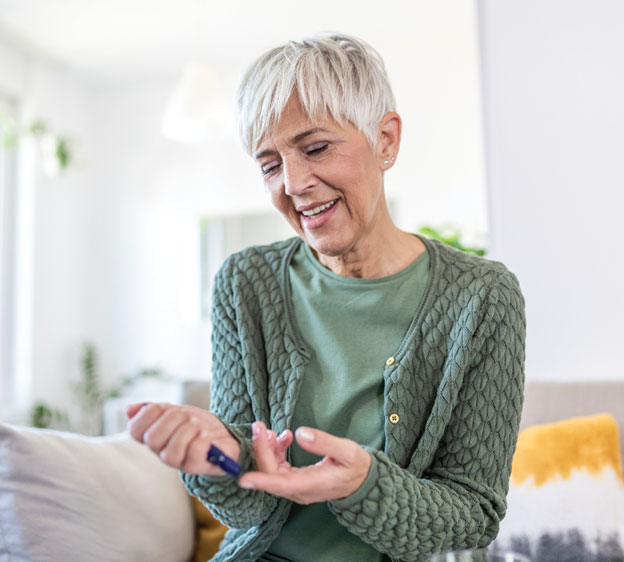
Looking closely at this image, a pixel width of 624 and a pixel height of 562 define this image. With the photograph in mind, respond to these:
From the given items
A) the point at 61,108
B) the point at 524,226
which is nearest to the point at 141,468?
the point at 524,226

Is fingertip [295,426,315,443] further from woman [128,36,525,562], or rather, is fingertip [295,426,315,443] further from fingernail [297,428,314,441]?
woman [128,36,525,562]

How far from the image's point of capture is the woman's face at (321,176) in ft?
3.16

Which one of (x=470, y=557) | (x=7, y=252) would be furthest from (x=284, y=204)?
(x=7, y=252)

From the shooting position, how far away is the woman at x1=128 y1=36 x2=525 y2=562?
3.10 feet

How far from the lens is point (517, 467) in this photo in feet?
4.59

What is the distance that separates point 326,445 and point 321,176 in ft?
1.33

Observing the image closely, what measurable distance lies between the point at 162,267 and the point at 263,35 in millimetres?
1629

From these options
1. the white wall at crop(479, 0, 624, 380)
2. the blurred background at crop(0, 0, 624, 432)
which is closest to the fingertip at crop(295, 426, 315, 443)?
the white wall at crop(479, 0, 624, 380)

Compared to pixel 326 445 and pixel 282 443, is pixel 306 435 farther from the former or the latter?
pixel 282 443

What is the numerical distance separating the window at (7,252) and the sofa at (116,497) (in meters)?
2.89

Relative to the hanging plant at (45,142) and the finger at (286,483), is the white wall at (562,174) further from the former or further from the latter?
the hanging plant at (45,142)

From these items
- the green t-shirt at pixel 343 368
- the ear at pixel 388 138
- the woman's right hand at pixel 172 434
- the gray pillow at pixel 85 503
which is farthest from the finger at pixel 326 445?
the gray pillow at pixel 85 503

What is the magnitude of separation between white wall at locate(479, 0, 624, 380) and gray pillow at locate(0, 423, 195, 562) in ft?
3.40

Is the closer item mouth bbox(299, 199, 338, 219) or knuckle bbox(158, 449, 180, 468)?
knuckle bbox(158, 449, 180, 468)
